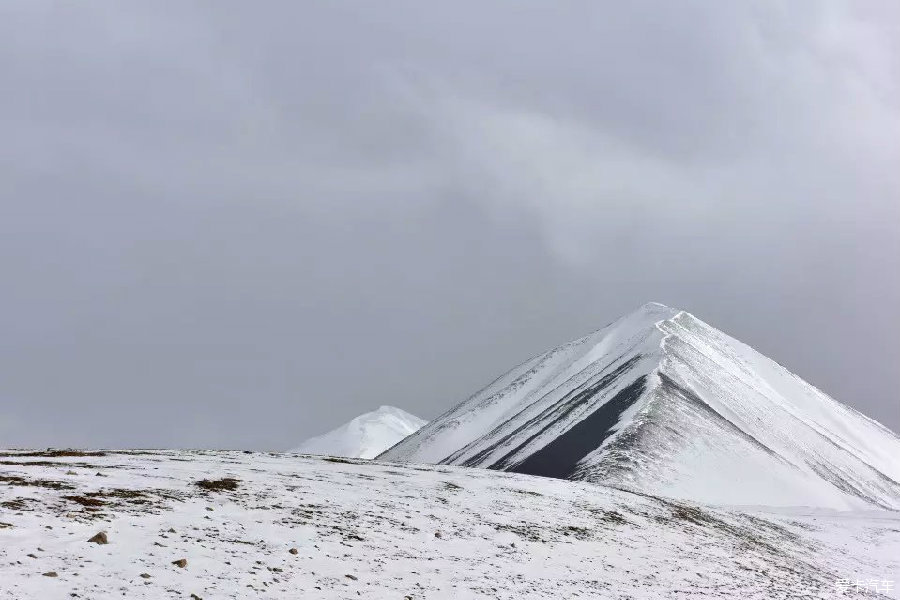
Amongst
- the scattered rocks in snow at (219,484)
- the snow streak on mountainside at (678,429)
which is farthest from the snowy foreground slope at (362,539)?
the snow streak on mountainside at (678,429)

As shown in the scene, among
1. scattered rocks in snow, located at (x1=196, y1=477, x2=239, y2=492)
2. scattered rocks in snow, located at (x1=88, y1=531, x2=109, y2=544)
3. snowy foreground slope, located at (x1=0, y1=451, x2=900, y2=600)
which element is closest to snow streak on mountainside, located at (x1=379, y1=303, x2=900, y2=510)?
snowy foreground slope, located at (x1=0, y1=451, x2=900, y2=600)

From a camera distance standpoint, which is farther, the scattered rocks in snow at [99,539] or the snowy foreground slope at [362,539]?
the scattered rocks in snow at [99,539]

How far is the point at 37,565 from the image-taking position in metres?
17.6

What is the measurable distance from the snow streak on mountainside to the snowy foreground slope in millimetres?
42452

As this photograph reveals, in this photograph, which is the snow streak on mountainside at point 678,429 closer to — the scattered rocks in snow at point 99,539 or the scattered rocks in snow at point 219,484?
the scattered rocks in snow at point 219,484

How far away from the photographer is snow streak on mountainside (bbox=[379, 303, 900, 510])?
91.9 meters

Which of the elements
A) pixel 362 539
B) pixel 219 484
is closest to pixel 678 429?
pixel 219 484

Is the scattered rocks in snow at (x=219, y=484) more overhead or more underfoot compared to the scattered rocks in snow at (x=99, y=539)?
more overhead

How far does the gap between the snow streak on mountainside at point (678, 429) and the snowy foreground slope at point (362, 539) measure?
42452 mm

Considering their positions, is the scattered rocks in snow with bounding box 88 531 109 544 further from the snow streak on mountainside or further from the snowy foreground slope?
the snow streak on mountainside

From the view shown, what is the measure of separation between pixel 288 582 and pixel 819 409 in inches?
6479

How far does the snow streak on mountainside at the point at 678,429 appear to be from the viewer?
91.9 meters

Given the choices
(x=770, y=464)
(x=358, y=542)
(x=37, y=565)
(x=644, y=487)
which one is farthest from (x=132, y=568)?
(x=770, y=464)

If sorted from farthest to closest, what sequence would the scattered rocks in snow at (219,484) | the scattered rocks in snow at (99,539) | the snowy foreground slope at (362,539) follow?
the scattered rocks in snow at (219,484)
the scattered rocks in snow at (99,539)
the snowy foreground slope at (362,539)
